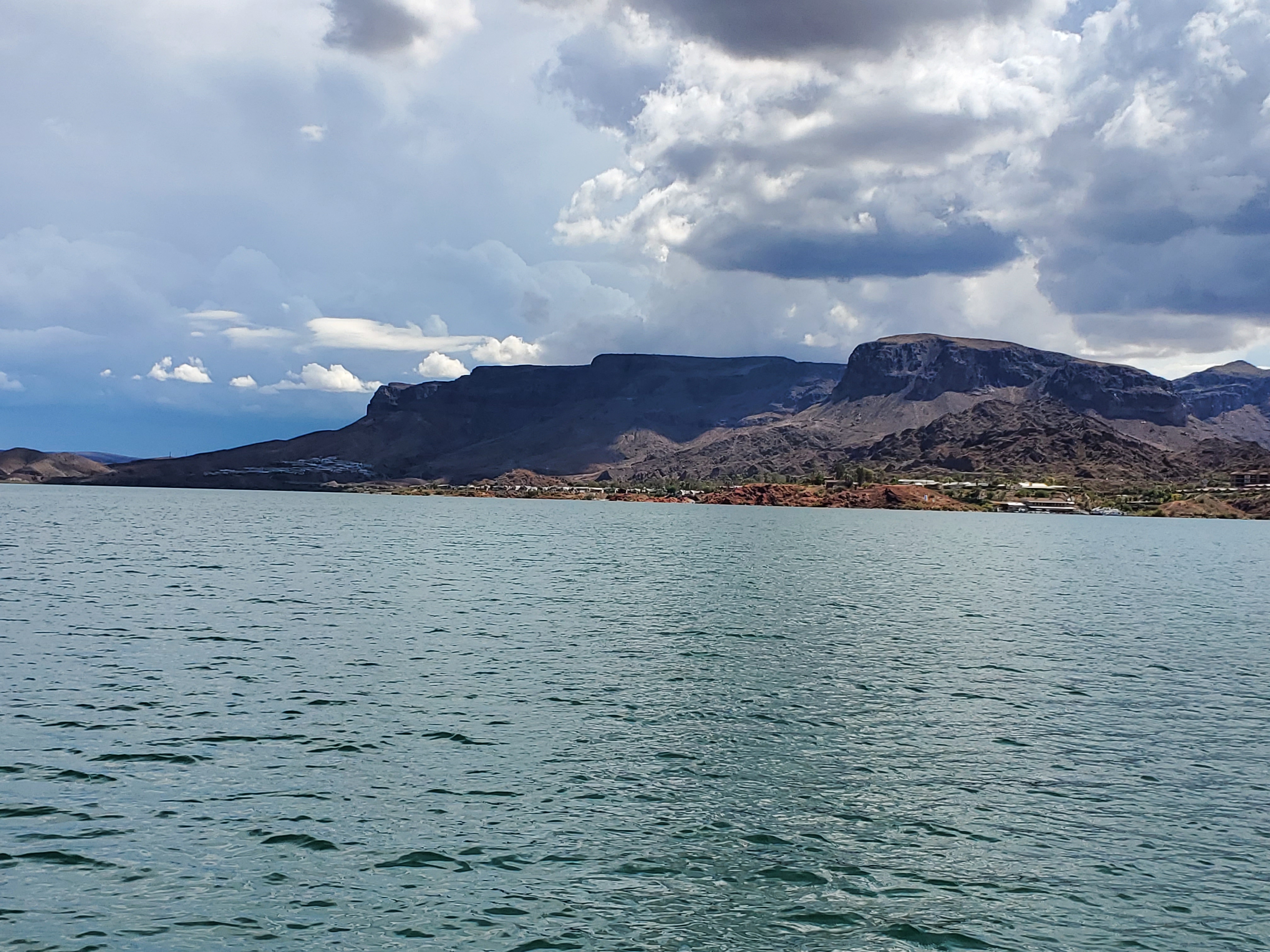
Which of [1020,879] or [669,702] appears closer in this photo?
[1020,879]

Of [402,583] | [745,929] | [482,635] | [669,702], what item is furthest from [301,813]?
[402,583]

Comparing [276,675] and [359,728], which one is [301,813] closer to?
[359,728]

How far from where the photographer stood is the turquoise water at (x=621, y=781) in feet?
70.8

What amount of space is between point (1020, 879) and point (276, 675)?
114ft

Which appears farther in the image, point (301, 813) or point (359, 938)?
point (301, 813)

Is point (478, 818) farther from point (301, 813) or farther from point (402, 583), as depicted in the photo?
point (402, 583)

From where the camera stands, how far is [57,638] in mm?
54000

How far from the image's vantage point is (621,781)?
3081 centimetres

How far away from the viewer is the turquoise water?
21.6 metres

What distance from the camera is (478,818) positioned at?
89.1ft

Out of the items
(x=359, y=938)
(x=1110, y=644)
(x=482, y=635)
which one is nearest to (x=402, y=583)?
(x=482, y=635)

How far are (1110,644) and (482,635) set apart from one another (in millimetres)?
41080

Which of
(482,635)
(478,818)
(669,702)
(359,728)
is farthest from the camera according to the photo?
(482,635)

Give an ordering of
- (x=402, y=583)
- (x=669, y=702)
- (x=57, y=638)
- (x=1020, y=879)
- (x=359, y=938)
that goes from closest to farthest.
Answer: (x=359, y=938) < (x=1020, y=879) < (x=669, y=702) < (x=57, y=638) < (x=402, y=583)
